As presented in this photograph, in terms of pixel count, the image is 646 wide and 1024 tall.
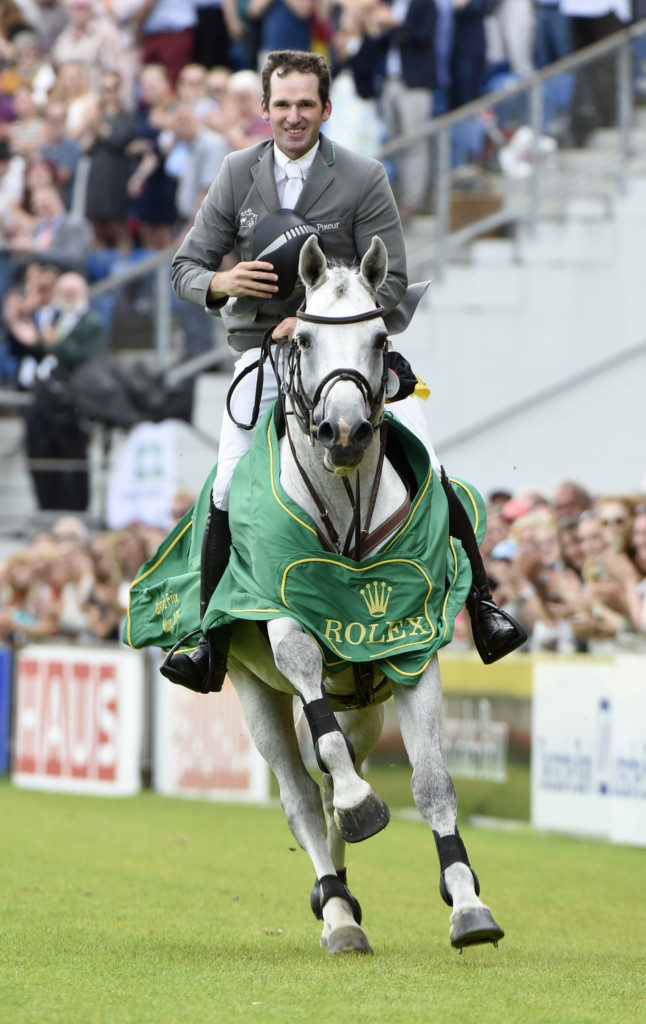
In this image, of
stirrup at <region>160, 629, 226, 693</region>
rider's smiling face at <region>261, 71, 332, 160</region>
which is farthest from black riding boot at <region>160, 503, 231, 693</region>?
rider's smiling face at <region>261, 71, 332, 160</region>

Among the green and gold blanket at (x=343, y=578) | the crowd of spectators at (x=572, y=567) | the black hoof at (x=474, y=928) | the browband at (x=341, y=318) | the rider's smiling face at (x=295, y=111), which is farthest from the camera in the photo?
the crowd of spectators at (x=572, y=567)

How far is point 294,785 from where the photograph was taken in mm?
7453

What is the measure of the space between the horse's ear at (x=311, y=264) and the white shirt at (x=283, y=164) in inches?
31.3

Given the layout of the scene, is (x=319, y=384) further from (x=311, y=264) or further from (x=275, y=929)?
(x=275, y=929)

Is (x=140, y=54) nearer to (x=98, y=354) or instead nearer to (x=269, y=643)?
(x=98, y=354)

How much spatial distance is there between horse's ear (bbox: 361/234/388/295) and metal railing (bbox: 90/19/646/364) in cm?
1002

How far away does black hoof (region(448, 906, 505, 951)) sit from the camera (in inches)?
250

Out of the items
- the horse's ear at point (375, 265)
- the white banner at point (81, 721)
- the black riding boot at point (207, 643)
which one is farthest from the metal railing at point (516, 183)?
the horse's ear at point (375, 265)

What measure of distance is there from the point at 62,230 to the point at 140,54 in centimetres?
289

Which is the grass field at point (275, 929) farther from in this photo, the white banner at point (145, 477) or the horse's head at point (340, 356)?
the white banner at point (145, 477)

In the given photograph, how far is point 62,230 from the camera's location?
19703 mm

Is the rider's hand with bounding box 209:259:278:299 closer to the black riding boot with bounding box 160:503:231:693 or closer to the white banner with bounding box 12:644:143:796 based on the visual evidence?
the black riding boot with bounding box 160:503:231:693

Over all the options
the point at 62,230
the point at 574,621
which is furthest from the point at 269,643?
the point at 62,230

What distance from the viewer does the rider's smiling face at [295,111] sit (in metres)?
7.30
